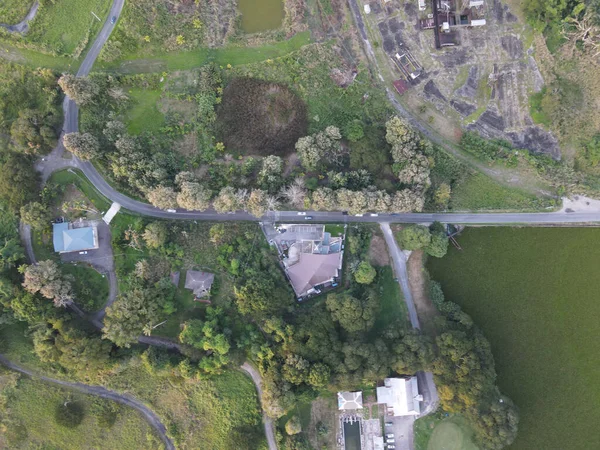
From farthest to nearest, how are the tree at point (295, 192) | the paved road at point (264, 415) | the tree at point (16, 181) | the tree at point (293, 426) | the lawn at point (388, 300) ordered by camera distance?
1. the lawn at point (388, 300)
2. the tree at point (295, 192)
3. the paved road at point (264, 415)
4. the tree at point (16, 181)
5. the tree at point (293, 426)

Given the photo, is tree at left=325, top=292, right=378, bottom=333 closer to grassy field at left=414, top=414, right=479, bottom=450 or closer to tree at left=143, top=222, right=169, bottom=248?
grassy field at left=414, top=414, right=479, bottom=450

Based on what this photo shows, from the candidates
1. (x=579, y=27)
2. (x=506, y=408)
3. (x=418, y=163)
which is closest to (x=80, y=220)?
(x=418, y=163)

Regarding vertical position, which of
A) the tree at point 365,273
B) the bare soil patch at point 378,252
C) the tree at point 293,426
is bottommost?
the tree at point 293,426

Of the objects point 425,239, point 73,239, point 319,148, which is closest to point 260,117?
point 319,148

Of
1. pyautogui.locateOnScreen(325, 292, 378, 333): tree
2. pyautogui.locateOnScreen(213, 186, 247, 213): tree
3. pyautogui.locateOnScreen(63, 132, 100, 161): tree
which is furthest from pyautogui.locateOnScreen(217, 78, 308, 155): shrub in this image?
pyautogui.locateOnScreen(325, 292, 378, 333): tree

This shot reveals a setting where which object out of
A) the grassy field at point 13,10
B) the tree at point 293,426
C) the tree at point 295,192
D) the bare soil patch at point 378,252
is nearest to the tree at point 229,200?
the tree at point 295,192

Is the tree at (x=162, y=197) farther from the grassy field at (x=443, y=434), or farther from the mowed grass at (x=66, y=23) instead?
the grassy field at (x=443, y=434)
